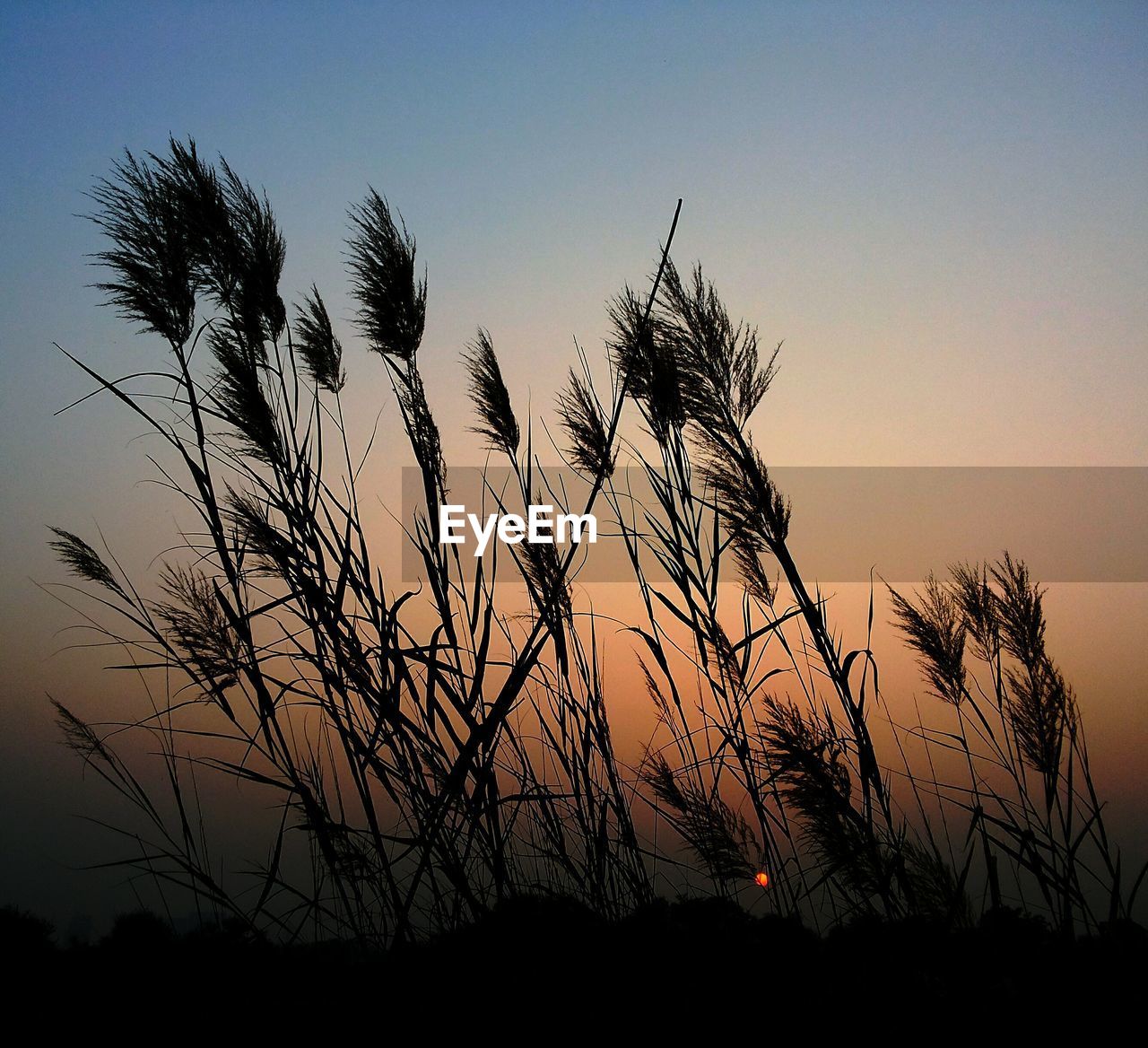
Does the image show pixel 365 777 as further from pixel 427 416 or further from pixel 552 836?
pixel 427 416

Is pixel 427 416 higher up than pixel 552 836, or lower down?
higher up

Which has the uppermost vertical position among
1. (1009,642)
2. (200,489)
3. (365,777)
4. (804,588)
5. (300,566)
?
(200,489)

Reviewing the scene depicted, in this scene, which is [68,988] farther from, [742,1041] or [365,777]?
[742,1041]

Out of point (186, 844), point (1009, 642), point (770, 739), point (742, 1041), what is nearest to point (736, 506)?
point (770, 739)

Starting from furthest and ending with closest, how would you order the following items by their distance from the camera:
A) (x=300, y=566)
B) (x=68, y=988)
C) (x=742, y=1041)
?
1. (x=300, y=566)
2. (x=68, y=988)
3. (x=742, y=1041)

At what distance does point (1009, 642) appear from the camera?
2178 mm

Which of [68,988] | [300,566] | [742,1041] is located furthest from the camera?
[300,566]

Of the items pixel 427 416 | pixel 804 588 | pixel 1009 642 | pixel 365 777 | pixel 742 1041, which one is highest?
pixel 427 416

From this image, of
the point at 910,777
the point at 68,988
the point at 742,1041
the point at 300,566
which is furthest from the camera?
the point at 910,777

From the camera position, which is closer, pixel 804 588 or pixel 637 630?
pixel 804 588

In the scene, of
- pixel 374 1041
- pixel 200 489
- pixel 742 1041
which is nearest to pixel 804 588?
pixel 742 1041

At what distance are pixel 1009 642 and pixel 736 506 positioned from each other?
32.1 inches

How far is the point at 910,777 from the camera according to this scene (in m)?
2.12

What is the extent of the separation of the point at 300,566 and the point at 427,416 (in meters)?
0.51
